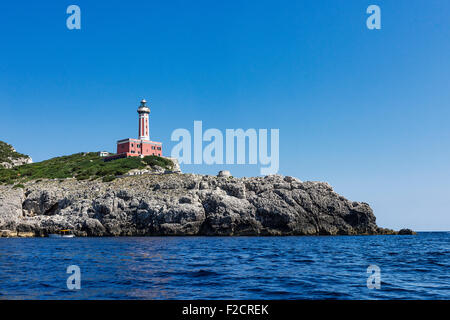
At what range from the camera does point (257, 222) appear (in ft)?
242

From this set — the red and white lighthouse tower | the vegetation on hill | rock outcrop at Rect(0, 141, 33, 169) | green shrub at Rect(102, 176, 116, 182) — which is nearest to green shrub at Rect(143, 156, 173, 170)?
the red and white lighthouse tower

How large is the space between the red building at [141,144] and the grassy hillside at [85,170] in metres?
4.48

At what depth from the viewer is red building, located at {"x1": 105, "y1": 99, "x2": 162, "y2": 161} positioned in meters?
117

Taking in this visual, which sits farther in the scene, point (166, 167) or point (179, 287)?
point (166, 167)

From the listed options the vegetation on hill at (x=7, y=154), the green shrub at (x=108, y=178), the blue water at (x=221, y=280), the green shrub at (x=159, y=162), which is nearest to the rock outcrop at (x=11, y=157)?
the vegetation on hill at (x=7, y=154)

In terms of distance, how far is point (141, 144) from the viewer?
391 feet

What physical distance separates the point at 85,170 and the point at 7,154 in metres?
72.0

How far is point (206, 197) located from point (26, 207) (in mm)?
40450

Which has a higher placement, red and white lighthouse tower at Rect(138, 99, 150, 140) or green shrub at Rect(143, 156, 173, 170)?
red and white lighthouse tower at Rect(138, 99, 150, 140)

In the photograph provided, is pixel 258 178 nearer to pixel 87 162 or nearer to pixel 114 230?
pixel 114 230

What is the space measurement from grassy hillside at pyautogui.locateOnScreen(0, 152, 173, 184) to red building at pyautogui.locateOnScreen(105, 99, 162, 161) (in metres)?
4.48

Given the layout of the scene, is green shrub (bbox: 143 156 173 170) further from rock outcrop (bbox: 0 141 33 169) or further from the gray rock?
rock outcrop (bbox: 0 141 33 169)
